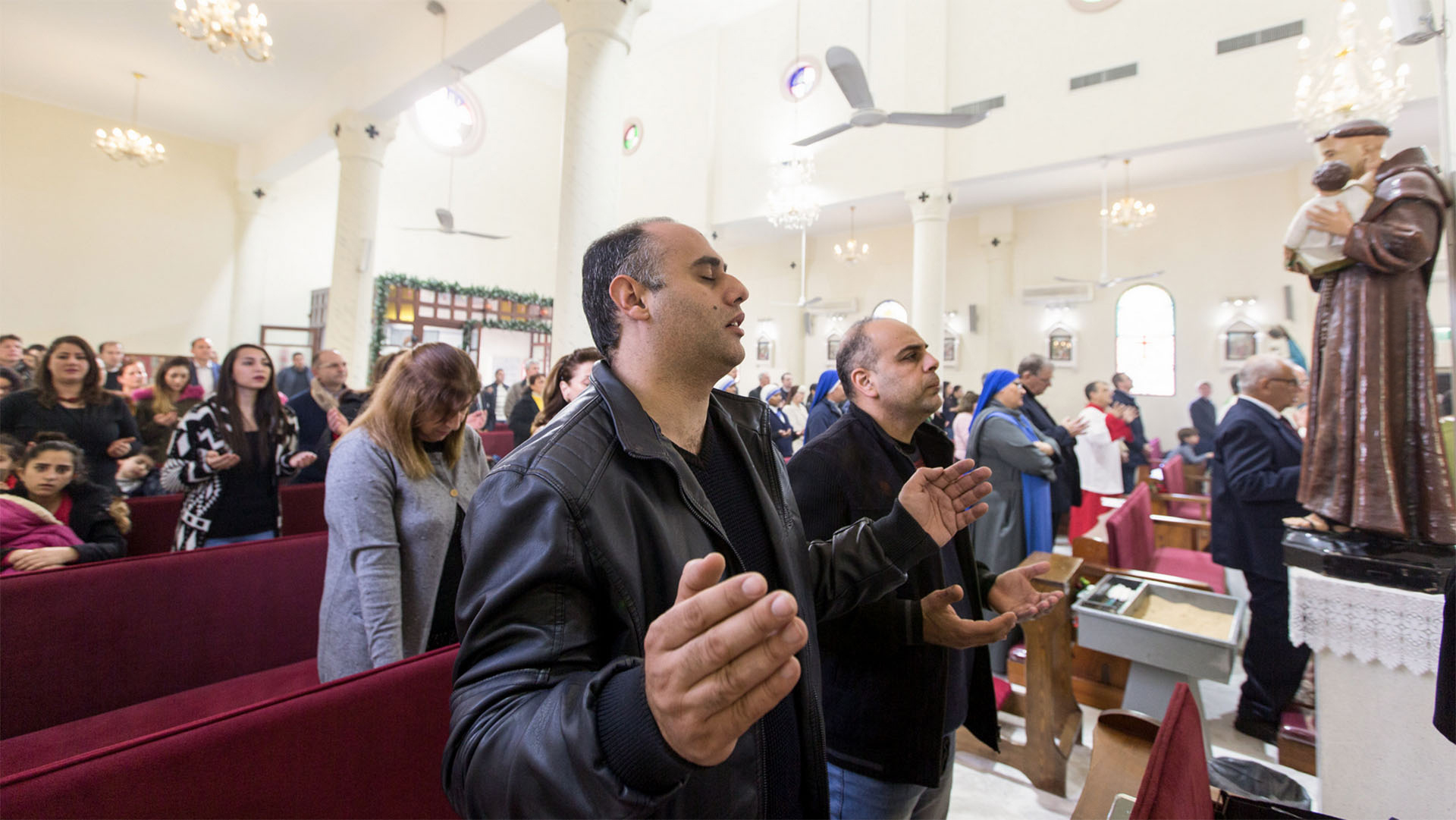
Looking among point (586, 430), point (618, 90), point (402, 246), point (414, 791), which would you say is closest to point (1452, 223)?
point (586, 430)

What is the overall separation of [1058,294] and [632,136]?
10535 mm

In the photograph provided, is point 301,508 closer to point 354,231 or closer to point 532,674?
point 532,674

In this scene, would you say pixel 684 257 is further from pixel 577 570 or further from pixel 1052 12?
pixel 1052 12

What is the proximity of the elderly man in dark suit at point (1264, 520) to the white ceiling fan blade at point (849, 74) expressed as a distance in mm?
4565

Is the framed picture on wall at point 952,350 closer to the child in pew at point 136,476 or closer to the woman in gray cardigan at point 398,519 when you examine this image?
the child in pew at point 136,476

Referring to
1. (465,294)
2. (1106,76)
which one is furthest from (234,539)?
(465,294)

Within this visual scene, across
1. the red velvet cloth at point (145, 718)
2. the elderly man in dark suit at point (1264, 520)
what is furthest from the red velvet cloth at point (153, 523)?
the elderly man in dark suit at point (1264, 520)

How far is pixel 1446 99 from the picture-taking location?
6.23 ft

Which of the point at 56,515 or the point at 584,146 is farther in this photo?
the point at 584,146

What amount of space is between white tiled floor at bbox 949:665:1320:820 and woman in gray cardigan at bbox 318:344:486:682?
84.5 inches

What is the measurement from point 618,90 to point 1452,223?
5.39 metres

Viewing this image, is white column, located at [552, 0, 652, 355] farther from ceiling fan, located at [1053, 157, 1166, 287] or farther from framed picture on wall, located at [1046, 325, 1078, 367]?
framed picture on wall, located at [1046, 325, 1078, 367]

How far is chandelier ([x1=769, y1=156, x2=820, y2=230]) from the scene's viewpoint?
39.5ft

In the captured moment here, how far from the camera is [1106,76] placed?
9.39 meters
